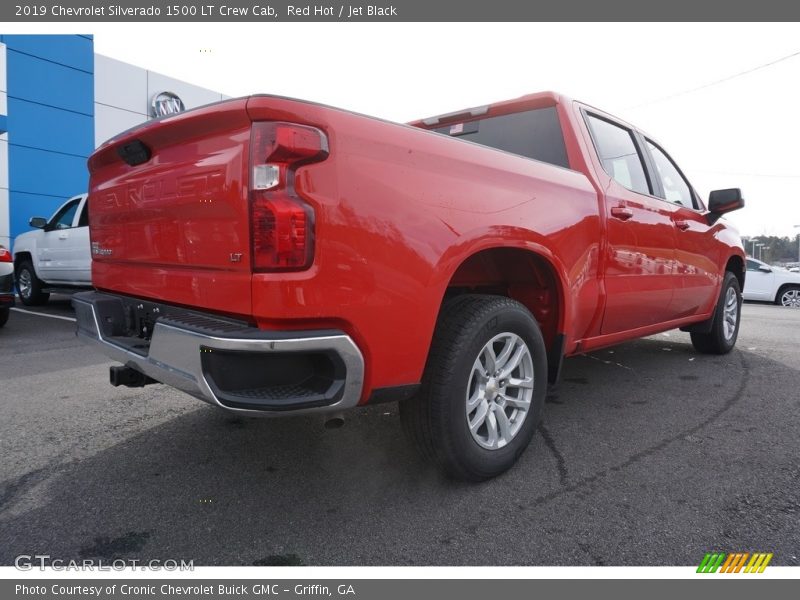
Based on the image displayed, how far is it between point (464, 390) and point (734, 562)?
111 cm

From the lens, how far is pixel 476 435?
2.38m

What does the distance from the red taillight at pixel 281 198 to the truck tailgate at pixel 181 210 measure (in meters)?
0.05

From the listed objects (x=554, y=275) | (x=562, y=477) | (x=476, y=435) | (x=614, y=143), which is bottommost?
(x=562, y=477)

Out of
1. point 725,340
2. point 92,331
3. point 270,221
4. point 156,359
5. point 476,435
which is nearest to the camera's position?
point 270,221

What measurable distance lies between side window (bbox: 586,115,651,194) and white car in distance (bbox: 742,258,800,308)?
1131 cm

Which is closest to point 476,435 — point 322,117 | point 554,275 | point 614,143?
point 554,275

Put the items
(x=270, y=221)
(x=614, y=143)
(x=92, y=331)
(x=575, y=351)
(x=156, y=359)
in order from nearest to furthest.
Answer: (x=270, y=221) → (x=156, y=359) → (x=92, y=331) → (x=575, y=351) → (x=614, y=143)

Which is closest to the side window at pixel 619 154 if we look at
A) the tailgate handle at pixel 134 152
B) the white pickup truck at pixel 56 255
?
the tailgate handle at pixel 134 152

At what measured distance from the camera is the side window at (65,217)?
8.27 metres

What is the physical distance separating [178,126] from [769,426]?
353cm

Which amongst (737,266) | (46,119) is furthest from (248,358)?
(46,119)

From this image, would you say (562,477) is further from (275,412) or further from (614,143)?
(614,143)

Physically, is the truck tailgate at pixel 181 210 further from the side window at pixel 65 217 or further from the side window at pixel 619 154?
the side window at pixel 65 217

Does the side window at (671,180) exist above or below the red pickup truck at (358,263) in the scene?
above
